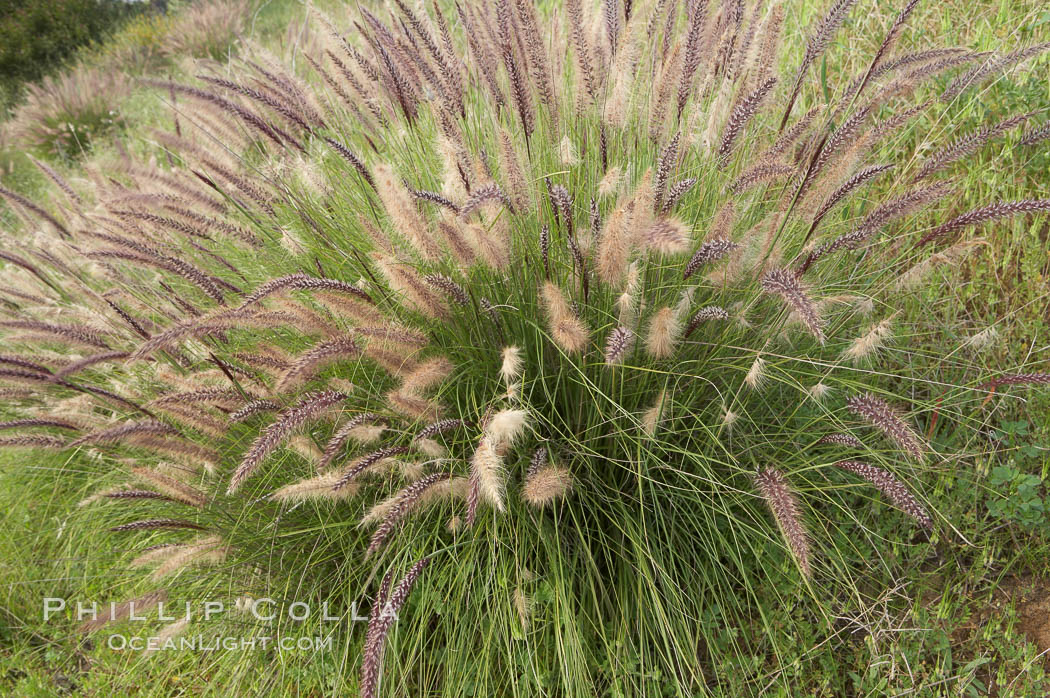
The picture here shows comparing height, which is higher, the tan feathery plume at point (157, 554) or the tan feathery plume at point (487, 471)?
the tan feathery plume at point (487, 471)

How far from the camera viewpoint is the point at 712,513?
2270 millimetres

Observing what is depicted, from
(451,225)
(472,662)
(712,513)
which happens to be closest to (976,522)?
(712,513)

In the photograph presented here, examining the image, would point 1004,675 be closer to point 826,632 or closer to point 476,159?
point 826,632

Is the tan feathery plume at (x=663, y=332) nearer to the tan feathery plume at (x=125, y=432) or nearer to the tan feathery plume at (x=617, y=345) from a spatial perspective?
the tan feathery plume at (x=617, y=345)

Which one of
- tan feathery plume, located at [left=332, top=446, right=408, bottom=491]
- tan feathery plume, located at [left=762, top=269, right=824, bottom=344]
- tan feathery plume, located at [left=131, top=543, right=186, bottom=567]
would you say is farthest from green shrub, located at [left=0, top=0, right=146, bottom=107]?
tan feathery plume, located at [left=762, top=269, right=824, bottom=344]

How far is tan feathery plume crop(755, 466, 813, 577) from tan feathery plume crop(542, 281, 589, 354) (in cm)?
64

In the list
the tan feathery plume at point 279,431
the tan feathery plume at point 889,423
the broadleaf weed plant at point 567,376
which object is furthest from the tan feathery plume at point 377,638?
the tan feathery plume at point 889,423

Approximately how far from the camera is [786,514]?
173cm

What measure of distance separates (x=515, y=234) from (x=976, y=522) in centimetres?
191

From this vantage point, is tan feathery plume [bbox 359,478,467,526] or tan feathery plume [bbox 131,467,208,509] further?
tan feathery plume [bbox 131,467,208,509]

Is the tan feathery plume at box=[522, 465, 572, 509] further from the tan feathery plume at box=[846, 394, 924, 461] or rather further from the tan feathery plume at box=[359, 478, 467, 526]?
the tan feathery plume at box=[846, 394, 924, 461]

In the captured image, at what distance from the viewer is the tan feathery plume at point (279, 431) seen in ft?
5.79

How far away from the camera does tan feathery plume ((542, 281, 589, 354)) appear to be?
1945 mm

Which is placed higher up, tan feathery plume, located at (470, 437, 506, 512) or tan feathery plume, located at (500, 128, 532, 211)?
tan feathery plume, located at (500, 128, 532, 211)
